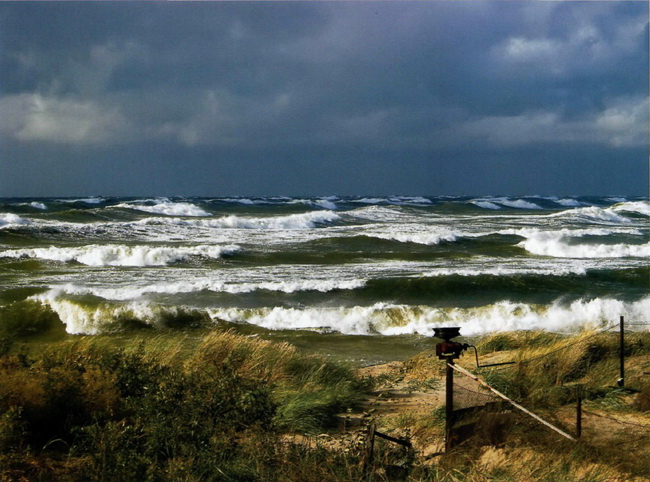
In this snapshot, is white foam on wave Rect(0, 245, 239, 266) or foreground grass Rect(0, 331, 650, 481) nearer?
foreground grass Rect(0, 331, 650, 481)

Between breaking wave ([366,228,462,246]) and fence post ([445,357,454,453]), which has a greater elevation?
breaking wave ([366,228,462,246])

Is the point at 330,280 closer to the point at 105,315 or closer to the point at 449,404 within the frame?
the point at 105,315

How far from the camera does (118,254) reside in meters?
25.2

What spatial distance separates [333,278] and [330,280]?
0.66 meters

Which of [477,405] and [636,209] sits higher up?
[636,209]

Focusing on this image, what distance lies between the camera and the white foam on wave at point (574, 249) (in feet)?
90.7

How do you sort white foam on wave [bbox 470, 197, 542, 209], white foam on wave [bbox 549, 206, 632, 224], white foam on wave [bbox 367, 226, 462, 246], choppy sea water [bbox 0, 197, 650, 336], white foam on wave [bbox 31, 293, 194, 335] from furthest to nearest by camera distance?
1. white foam on wave [bbox 470, 197, 542, 209]
2. white foam on wave [bbox 549, 206, 632, 224]
3. white foam on wave [bbox 367, 226, 462, 246]
4. choppy sea water [bbox 0, 197, 650, 336]
5. white foam on wave [bbox 31, 293, 194, 335]

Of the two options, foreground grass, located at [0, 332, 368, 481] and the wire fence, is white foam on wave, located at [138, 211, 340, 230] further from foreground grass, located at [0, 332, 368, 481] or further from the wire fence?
the wire fence

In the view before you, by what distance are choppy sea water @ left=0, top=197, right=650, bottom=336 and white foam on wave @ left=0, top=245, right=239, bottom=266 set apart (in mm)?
61

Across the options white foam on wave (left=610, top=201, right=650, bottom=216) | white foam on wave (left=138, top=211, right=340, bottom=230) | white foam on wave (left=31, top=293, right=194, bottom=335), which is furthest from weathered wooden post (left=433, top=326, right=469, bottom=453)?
white foam on wave (left=610, top=201, right=650, bottom=216)

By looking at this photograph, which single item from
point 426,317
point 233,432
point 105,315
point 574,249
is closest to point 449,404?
point 233,432

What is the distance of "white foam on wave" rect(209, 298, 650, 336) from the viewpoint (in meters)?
14.2

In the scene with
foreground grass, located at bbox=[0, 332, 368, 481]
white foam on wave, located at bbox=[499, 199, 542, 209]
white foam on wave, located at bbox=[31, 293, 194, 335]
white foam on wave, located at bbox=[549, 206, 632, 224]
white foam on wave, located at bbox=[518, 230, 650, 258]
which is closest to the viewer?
foreground grass, located at bbox=[0, 332, 368, 481]

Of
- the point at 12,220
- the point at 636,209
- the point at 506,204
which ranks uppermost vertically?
the point at 506,204
